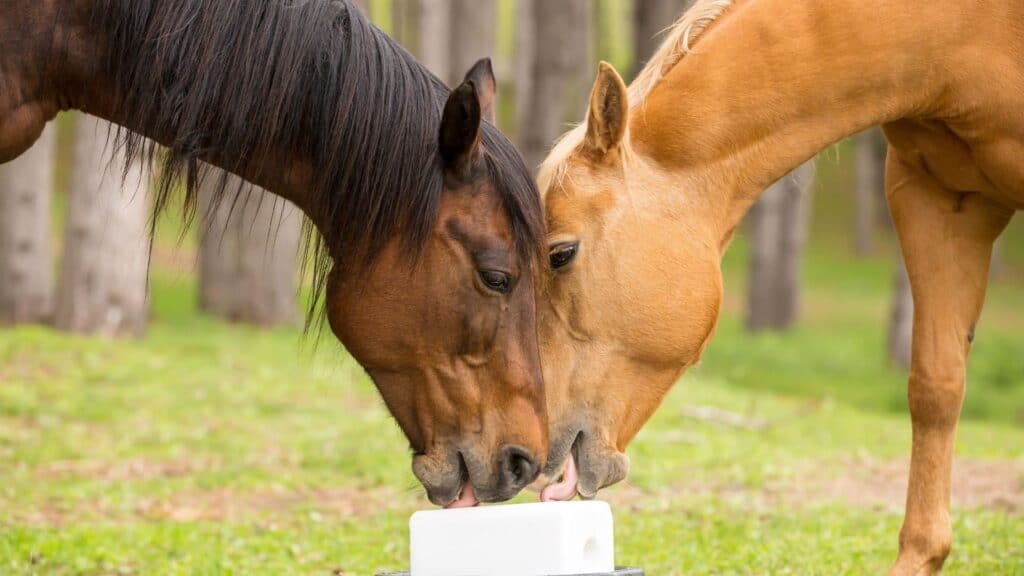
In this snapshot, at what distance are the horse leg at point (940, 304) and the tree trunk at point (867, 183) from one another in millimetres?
23681

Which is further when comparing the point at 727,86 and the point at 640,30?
the point at 640,30

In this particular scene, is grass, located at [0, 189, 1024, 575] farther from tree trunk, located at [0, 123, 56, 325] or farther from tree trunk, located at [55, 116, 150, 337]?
tree trunk, located at [0, 123, 56, 325]

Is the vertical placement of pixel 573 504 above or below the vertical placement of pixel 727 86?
below

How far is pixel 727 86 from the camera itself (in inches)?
171

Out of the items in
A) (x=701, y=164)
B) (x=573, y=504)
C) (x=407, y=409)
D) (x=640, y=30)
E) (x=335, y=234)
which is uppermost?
(x=640, y=30)

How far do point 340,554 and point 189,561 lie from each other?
0.64 m

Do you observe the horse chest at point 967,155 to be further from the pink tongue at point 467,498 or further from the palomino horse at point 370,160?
the pink tongue at point 467,498

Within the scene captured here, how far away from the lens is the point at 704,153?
4.38m

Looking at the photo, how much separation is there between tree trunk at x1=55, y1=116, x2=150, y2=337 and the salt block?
9651mm

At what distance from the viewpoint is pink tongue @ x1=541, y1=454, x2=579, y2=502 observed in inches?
165

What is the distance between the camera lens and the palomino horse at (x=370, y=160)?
3756 millimetres

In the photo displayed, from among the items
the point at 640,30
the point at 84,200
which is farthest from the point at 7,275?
the point at 640,30

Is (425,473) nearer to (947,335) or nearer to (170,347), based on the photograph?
(947,335)

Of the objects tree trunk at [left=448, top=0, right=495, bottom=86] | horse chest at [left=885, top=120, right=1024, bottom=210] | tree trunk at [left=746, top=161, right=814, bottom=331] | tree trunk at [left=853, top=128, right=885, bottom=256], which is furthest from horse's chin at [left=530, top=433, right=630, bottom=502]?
tree trunk at [left=853, top=128, right=885, bottom=256]
